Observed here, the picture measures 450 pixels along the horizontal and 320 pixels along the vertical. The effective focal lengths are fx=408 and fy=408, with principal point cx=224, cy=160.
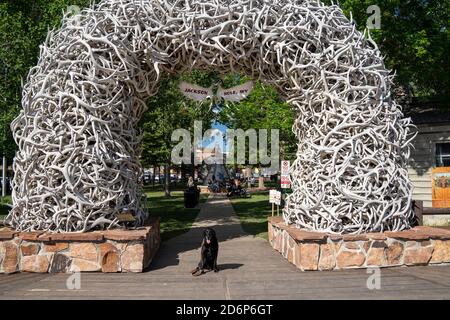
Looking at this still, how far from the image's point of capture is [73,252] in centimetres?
674

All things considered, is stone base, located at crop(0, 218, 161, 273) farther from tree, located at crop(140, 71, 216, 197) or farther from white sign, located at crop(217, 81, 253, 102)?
tree, located at crop(140, 71, 216, 197)

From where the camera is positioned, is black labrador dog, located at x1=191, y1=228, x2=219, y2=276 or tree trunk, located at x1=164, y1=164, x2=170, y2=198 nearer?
black labrador dog, located at x1=191, y1=228, x2=219, y2=276

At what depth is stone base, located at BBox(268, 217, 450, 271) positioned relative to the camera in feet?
22.5

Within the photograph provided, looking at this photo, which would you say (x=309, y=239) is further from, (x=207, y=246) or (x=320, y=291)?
(x=207, y=246)

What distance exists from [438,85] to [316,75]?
10207mm

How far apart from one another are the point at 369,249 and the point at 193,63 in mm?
4707

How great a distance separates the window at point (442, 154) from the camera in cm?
1431

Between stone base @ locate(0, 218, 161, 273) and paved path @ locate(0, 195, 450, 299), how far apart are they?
0.17m

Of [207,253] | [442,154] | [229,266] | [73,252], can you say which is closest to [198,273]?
[207,253]

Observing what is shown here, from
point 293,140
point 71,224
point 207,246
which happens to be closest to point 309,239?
point 207,246

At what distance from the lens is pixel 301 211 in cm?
768

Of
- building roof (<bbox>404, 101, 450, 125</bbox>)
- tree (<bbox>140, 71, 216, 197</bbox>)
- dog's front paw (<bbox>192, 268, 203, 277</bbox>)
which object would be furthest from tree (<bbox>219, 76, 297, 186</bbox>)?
dog's front paw (<bbox>192, 268, 203, 277</bbox>)

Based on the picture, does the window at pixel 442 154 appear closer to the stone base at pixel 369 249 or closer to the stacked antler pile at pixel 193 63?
the stacked antler pile at pixel 193 63
